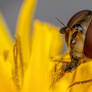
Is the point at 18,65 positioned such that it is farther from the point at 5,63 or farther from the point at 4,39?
the point at 4,39

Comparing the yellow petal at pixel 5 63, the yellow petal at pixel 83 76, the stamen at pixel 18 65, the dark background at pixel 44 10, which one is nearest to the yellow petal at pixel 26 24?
the yellow petal at pixel 5 63

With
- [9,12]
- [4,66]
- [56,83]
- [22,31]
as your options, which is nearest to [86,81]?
[56,83]

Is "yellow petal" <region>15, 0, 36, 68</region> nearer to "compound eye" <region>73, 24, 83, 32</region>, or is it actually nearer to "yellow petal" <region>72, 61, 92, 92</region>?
"yellow petal" <region>72, 61, 92, 92</region>

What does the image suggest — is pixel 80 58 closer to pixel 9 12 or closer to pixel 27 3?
pixel 27 3

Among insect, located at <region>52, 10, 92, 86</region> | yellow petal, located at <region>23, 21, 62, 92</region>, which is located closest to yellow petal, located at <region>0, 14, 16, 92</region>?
yellow petal, located at <region>23, 21, 62, 92</region>

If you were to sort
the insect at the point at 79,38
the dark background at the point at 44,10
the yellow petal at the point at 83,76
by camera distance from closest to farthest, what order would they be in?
the insect at the point at 79,38 < the yellow petal at the point at 83,76 < the dark background at the point at 44,10

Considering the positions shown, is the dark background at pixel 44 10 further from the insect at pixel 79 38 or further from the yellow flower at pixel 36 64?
the insect at pixel 79 38

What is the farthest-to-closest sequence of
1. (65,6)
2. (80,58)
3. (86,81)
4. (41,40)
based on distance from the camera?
(65,6) → (41,40) → (86,81) → (80,58)
